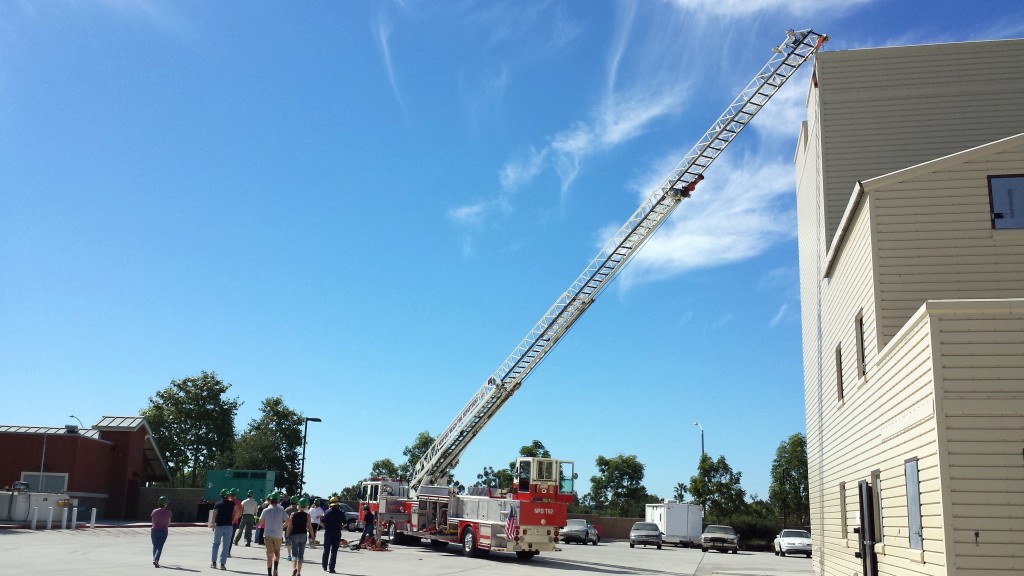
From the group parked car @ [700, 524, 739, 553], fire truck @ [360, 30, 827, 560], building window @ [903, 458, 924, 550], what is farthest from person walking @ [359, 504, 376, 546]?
parked car @ [700, 524, 739, 553]

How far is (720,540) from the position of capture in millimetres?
41500

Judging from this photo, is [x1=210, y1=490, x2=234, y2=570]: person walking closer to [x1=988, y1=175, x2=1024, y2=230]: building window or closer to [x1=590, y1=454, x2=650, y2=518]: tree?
[x1=988, y1=175, x2=1024, y2=230]: building window

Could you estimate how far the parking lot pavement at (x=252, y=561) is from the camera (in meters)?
17.0

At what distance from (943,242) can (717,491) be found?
4469cm

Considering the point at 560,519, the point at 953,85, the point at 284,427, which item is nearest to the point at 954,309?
the point at 953,85

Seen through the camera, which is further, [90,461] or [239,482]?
[239,482]

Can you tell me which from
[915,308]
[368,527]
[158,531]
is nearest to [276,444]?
[368,527]

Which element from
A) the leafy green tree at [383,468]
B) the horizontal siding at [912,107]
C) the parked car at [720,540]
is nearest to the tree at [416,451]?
the leafy green tree at [383,468]

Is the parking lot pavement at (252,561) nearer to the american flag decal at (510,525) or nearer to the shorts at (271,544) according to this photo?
the american flag decal at (510,525)

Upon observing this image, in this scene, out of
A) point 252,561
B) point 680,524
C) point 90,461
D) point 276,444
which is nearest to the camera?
point 252,561

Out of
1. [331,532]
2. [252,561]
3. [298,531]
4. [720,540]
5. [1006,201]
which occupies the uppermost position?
[1006,201]

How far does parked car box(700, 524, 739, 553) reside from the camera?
41438 mm

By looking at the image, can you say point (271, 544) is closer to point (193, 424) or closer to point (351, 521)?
point (351, 521)

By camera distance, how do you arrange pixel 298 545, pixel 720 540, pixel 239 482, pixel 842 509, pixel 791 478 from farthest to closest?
pixel 791 478 → pixel 239 482 → pixel 720 540 → pixel 842 509 → pixel 298 545
